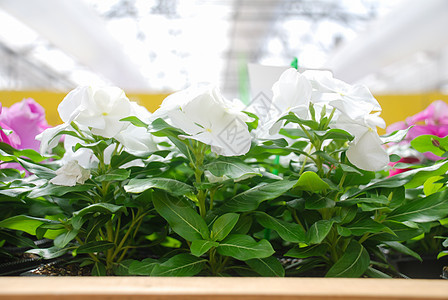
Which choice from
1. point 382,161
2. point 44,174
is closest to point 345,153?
point 382,161

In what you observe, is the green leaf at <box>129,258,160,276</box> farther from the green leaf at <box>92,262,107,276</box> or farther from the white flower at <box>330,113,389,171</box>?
the white flower at <box>330,113,389,171</box>

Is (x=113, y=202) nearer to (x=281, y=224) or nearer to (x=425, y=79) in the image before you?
(x=281, y=224)

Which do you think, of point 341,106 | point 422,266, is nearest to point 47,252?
point 341,106

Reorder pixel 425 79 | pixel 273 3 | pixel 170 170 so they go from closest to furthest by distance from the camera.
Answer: pixel 170 170 < pixel 273 3 < pixel 425 79

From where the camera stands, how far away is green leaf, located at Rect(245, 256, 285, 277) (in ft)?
1.88

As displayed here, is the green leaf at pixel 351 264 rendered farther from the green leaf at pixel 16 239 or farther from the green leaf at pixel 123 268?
the green leaf at pixel 16 239

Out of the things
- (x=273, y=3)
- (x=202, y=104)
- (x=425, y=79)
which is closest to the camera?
(x=202, y=104)

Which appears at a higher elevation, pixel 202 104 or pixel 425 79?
pixel 425 79

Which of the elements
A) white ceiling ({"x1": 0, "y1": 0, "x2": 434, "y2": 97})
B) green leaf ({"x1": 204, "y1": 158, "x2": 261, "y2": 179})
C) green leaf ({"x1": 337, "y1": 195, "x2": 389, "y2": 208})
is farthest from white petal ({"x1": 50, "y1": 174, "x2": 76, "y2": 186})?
white ceiling ({"x1": 0, "y1": 0, "x2": 434, "y2": 97})

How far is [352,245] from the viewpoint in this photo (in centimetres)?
62

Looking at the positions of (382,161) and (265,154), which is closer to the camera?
(382,161)

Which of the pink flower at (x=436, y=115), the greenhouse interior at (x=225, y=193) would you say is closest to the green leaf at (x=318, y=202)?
the greenhouse interior at (x=225, y=193)

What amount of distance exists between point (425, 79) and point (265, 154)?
24.6ft

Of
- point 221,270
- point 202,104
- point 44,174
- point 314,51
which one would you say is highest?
point 314,51
